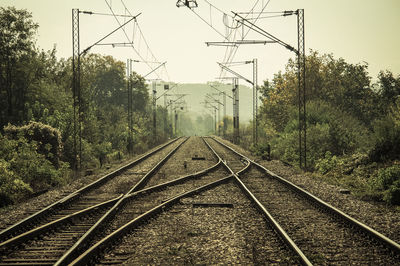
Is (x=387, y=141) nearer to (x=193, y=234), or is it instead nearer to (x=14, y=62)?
(x=193, y=234)

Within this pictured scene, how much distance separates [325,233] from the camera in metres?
6.85

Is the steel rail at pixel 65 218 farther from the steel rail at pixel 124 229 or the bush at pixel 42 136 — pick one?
the bush at pixel 42 136

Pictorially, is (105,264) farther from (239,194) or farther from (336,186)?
(336,186)

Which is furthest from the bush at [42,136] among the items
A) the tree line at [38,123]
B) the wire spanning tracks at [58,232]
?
the wire spanning tracks at [58,232]

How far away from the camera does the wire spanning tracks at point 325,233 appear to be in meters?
5.61

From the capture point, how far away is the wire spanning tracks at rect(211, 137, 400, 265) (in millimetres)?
5609

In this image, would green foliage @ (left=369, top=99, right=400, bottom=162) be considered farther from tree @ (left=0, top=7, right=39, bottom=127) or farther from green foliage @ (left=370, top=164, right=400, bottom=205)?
tree @ (left=0, top=7, right=39, bottom=127)

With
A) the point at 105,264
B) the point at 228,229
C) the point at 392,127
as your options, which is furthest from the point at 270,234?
the point at 392,127

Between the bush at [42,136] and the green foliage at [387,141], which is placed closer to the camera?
the green foliage at [387,141]

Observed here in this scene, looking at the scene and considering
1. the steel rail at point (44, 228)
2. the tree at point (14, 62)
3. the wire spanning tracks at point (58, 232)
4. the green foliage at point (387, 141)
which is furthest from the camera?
the tree at point (14, 62)

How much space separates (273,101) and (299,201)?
27.2m

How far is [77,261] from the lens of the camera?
5.07 metres

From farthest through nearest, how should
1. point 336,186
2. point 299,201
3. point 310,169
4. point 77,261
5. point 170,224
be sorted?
point 310,169 < point 336,186 < point 299,201 < point 170,224 < point 77,261

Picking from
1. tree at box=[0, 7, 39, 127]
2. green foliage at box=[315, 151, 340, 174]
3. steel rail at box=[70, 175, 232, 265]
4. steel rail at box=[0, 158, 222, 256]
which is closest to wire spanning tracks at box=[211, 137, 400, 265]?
steel rail at box=[70, 175, 232, 265]
